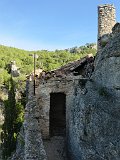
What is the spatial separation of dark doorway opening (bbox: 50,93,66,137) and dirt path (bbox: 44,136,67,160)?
3.09 ft

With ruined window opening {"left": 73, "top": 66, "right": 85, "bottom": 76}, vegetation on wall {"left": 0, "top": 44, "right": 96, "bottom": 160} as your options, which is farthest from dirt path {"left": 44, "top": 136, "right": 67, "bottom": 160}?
vegetation on wall {"left": 0, "top": 44, "right": 96, "bottom": 160}

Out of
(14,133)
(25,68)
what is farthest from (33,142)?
(25,68)

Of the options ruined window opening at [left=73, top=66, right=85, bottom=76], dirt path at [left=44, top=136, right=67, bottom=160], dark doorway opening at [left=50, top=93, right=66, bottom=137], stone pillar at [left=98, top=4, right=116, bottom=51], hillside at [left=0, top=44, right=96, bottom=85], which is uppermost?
stone pillar at [left=98, top=4, right=116, bottom=51]

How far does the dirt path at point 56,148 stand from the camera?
21.3m

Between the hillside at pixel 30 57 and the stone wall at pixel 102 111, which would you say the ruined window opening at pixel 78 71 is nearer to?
the stone wall at pixel 102 111

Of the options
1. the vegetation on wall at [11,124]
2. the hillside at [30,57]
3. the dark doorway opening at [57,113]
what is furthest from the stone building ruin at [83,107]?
the hillside at [30,57]

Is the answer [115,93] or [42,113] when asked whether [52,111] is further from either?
[115,93]

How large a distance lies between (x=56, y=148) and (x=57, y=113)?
329 centimetres

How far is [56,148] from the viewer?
873 inches

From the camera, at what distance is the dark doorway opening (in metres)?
24.4

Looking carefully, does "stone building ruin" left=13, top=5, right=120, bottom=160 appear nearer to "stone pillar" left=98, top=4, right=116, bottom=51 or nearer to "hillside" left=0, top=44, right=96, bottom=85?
"stone pillar" left=98, top=4, right=116, bottom=51

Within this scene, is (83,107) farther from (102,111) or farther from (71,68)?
(71,68)

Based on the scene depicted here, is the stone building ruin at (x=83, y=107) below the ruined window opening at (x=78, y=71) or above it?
below

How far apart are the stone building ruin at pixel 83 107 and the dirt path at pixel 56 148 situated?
0.20 feet
